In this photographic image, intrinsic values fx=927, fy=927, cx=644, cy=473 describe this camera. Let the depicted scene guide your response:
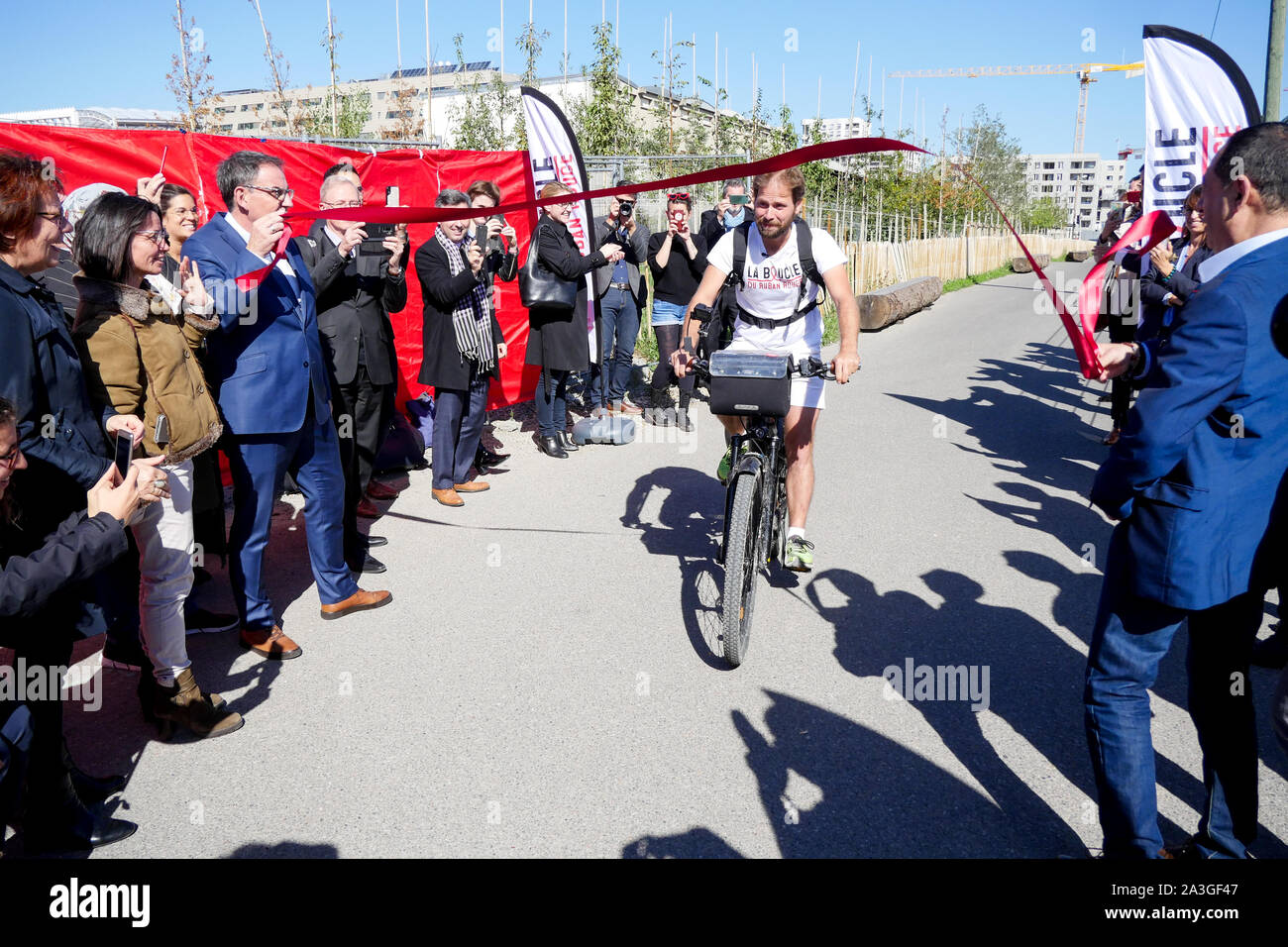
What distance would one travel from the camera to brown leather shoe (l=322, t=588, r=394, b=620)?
4652 mm

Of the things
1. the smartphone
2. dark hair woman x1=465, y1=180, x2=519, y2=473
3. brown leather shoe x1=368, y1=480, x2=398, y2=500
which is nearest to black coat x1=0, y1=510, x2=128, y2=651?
the smartphone

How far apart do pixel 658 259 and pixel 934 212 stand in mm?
24293

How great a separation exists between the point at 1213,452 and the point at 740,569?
6.45 ft

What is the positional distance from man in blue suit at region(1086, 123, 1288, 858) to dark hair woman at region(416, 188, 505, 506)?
15.7 feet

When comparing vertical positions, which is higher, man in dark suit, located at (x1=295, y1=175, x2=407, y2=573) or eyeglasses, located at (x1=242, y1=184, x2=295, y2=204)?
eyeglasses, located at (x1=242, y1=184, x2=295, y2=204)

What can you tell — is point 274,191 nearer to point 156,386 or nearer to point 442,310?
point 156,386

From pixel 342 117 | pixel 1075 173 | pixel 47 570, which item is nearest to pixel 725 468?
pixel 47 570

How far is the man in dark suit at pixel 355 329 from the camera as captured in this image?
15.9 ft

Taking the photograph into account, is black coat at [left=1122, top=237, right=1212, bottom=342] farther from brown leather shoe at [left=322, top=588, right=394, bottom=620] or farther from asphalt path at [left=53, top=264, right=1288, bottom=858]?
brown leather shoe at [left=322, top=588, right=394, bottom=620]

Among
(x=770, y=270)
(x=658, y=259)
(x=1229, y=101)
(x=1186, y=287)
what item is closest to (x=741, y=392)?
(x=770, y=270)

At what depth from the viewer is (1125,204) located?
9250 mm

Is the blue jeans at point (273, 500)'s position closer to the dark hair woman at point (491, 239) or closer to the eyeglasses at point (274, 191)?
the eyeglasses at point (274, 191)

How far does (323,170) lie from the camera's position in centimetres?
739

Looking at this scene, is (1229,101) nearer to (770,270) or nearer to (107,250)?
(770,270)
